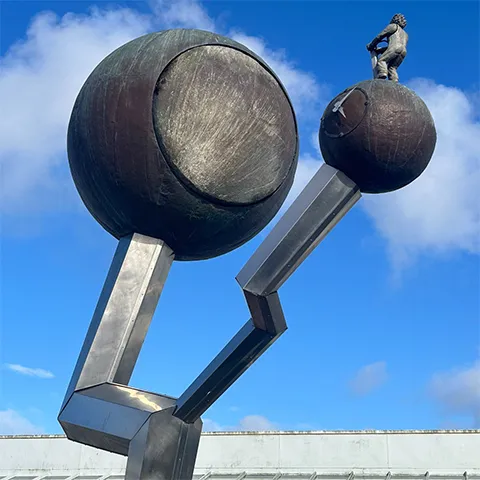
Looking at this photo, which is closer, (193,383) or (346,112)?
(346,112)

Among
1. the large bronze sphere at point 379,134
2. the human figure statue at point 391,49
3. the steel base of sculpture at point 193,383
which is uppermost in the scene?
the human figure statue at point 391,49

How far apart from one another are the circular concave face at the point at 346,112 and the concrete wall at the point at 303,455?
10.5 metres

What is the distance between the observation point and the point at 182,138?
7.95 meters

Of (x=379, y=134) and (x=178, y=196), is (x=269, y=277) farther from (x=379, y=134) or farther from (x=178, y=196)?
(x=379, y=134)

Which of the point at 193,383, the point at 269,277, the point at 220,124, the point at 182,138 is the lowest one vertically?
the point at 193,383

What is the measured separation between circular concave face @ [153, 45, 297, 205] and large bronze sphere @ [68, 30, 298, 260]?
0.4 inches

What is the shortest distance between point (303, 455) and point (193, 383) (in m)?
9.91

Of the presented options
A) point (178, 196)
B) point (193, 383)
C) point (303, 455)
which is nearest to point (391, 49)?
point (178, 196)

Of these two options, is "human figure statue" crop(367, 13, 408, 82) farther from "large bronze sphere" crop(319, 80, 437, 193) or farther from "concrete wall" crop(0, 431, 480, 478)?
"concrete wall" crop(0, 431, 480, 478)

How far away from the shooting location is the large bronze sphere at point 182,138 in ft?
26.0

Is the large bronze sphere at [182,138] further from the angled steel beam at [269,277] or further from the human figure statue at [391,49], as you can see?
the human figure statue at [391,49]

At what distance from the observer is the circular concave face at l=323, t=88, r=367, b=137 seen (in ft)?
24.4

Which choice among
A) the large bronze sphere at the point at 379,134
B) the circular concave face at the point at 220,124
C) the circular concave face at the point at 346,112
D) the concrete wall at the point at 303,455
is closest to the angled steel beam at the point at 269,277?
the large bronze sphere at the point at 379,134

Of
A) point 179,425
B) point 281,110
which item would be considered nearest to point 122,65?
point 281,110
